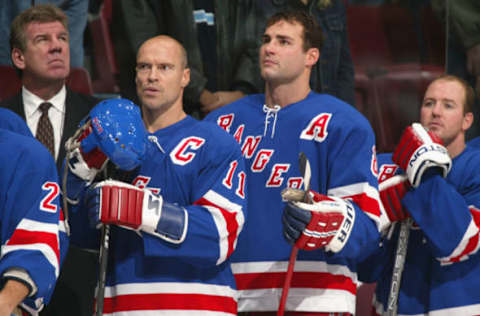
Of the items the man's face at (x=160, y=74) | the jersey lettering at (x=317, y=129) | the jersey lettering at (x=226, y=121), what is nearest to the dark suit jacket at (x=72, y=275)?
the man's face at (x=160, y=74)

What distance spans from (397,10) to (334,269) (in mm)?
1957

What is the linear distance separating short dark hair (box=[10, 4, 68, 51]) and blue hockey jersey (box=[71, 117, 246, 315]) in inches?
39.7

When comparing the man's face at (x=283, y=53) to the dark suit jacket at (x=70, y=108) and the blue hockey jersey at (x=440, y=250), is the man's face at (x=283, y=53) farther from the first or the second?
the dark suit jacket at (x=70, y=108)

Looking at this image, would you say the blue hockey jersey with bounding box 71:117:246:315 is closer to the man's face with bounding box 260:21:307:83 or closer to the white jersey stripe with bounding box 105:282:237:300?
the white jersey stripe with bounding box 105:282:237:300

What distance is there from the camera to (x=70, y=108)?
3.39 meters

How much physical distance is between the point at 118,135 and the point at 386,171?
3.82 ft

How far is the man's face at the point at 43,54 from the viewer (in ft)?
11.3

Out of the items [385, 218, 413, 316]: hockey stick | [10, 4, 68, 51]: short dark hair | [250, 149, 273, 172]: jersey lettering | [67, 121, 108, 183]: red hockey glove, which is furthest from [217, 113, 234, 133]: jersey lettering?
A: [10, 4, 68, 51]: short dark hair

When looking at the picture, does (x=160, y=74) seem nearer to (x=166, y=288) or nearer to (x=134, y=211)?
(x=134, y=211)

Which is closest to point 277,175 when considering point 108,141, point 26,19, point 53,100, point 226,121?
point 226,121

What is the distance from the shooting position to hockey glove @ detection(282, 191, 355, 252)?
8.48ft

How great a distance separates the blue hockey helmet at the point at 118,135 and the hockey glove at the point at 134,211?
0.29ft

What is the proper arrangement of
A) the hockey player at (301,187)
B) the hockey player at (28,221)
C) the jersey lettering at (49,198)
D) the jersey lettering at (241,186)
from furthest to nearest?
the hockey player at (301,187)
the jersey lettering at (241,186)
the jersey lettering at (49,198)
the hockey player at (28,221)

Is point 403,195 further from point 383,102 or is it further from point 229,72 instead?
point 383,102
